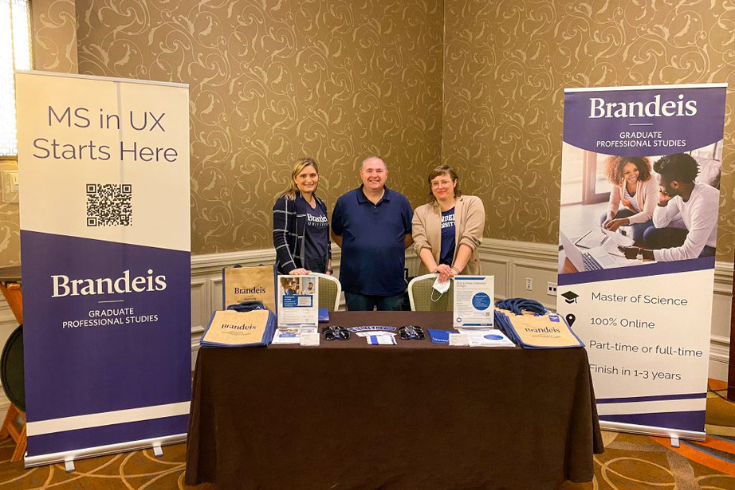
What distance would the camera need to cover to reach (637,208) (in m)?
3.04

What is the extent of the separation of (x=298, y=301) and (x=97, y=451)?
4.25 feet

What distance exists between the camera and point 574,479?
240 cm

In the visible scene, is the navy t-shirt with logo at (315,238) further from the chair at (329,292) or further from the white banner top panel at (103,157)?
the white banner top panel at (103,157)

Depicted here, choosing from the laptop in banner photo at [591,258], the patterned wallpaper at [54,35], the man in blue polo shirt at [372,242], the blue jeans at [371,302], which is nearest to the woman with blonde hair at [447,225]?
the man in blue polo shirt at [372,242]

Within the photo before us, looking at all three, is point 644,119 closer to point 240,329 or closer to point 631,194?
point 631,194

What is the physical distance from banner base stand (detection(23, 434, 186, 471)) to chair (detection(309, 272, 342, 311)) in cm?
100

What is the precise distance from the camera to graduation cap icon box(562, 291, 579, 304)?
10.4 feet

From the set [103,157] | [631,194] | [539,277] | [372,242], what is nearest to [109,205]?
[103,157]

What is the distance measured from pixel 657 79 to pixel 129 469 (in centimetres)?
405

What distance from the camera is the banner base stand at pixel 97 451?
275cm

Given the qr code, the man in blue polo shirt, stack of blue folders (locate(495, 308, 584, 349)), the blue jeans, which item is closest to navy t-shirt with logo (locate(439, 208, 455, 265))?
the man in blue polo shirt

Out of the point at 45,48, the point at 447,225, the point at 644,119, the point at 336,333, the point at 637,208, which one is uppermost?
the point at 45,48

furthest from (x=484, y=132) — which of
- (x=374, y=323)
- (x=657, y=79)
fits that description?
(x=374, y=323)

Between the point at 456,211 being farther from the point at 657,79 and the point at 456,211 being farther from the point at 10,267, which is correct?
the point at 10,267
